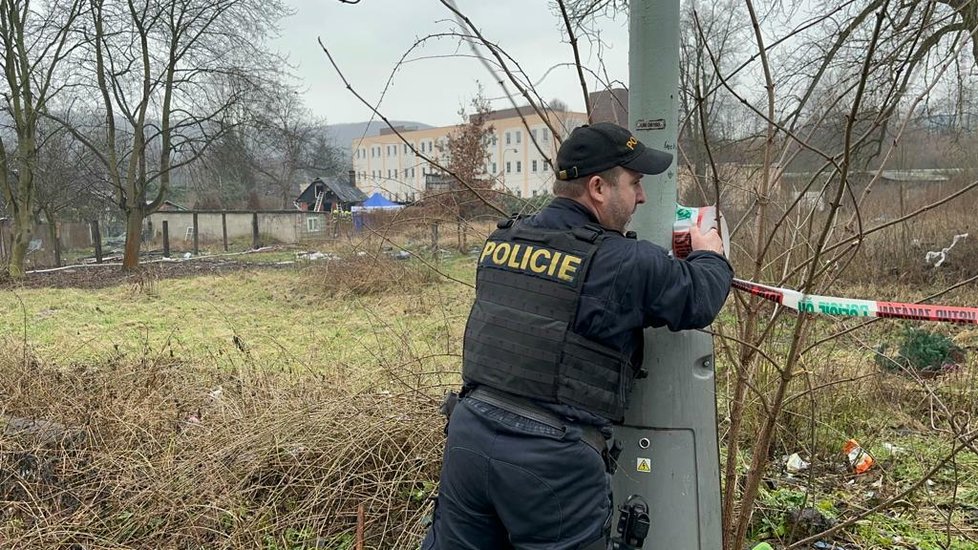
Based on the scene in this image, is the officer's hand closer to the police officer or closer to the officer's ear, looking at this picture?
the police officer

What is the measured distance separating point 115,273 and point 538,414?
1983cm

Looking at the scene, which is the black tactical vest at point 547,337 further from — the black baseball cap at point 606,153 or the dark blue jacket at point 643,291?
the black baseball cap at point 606,153

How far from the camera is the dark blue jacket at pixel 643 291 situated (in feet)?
5.86

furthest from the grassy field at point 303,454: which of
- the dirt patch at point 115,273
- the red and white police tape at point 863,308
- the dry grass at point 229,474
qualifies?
the dirt patch at point 115,273

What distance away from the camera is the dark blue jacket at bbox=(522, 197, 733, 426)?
179cm

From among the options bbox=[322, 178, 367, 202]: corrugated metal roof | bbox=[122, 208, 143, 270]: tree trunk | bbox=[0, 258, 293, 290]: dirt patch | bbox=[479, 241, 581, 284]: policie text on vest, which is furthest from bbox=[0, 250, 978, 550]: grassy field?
bbox=[322, 178, 367, 202]: corrugated metal roof

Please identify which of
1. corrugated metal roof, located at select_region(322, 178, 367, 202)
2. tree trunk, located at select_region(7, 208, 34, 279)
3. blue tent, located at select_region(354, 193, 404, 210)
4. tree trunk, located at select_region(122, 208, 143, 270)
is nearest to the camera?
blue tent, located at select_region(354, 193, 404, 210)

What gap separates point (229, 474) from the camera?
11.6ft

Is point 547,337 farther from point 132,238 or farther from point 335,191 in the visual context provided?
point 335,191

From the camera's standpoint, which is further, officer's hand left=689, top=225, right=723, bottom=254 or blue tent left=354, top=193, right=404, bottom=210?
blue tent left=354, top=193, right=404, bottom=210

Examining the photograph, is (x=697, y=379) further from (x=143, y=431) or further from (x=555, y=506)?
(x=143, y=431)

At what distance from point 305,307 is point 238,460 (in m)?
8.58

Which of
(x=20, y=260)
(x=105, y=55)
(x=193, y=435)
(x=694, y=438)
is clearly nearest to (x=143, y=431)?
(x=193, y=435)

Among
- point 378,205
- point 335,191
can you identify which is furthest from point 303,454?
point 335,191
